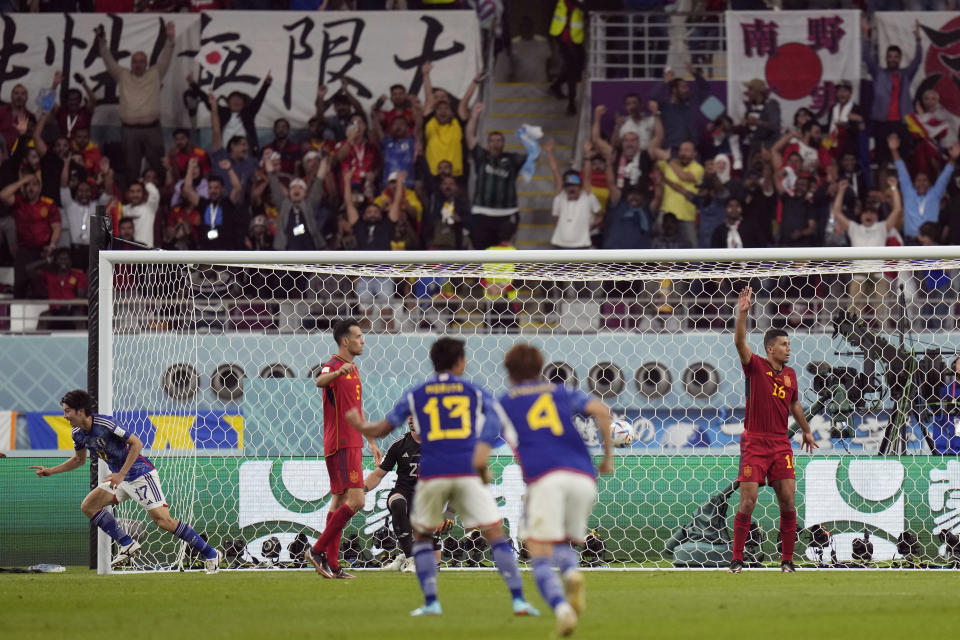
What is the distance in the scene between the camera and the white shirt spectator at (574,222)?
58.2ft

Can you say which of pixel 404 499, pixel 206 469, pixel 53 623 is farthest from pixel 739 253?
pixel 53 623

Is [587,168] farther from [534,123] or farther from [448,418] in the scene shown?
[448,418]

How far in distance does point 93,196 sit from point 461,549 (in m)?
7.89

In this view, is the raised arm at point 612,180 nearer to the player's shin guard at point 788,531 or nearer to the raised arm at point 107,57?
the raised arm at point 107,57

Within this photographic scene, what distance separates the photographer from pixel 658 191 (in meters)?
17.8

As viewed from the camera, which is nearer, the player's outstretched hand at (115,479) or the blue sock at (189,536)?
the player's outstretched hand at (115,479)

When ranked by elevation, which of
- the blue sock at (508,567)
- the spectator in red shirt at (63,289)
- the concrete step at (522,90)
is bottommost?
the blue sock at (508,567)

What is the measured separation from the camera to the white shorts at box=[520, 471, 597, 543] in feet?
23.9

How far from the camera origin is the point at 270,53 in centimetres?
1956

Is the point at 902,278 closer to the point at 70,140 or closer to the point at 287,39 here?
the point at 287,39

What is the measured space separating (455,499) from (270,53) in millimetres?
12405

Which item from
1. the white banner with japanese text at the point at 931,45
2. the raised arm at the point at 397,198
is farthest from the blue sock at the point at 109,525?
the white banner with japanese text at the point at 931,45

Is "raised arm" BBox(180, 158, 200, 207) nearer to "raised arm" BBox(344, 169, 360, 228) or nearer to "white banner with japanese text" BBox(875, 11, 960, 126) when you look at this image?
"raised arm" BBox(344, 169, 360, 228)

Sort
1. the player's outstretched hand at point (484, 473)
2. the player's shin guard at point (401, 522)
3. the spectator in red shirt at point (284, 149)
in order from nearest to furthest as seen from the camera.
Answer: the player's outstretched hand at point (484, 473), the player's shin guard at point (401, 522), the spectator in red shirt at point (284, 149)
